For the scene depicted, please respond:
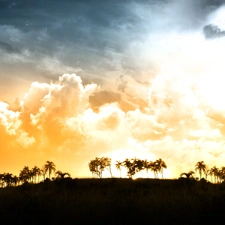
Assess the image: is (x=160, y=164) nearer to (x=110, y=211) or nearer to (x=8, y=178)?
(x=8, y=178)

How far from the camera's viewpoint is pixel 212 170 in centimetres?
15388

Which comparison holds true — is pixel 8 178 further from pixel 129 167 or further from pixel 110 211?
pixel 110 211

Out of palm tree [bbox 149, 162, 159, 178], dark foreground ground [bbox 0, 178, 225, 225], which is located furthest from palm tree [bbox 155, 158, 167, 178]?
dark foreground ground [bbox 0, 178, 225, 225]

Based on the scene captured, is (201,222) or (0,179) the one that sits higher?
(0,179)

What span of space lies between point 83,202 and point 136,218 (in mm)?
2694

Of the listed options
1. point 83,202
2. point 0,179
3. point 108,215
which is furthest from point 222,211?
point 0,179

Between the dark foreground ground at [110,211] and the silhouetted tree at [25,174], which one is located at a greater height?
the silhouetted tree at [25,174]

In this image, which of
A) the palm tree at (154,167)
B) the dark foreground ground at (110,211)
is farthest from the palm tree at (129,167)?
the dark foreground ground at (110,211)

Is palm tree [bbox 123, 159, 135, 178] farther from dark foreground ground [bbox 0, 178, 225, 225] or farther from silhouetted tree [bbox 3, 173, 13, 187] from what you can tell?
dark foreground ground [bbox 0, 178, 225, 225]

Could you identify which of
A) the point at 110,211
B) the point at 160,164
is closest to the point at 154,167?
the point at 160,164

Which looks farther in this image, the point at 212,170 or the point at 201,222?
the point at 212,170

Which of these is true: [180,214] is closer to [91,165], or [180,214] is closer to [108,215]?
[108,215]

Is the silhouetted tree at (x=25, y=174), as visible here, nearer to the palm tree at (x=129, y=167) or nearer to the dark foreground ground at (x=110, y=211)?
the palm tree at (x=129, y=167)

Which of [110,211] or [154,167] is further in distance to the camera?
[154,167]
